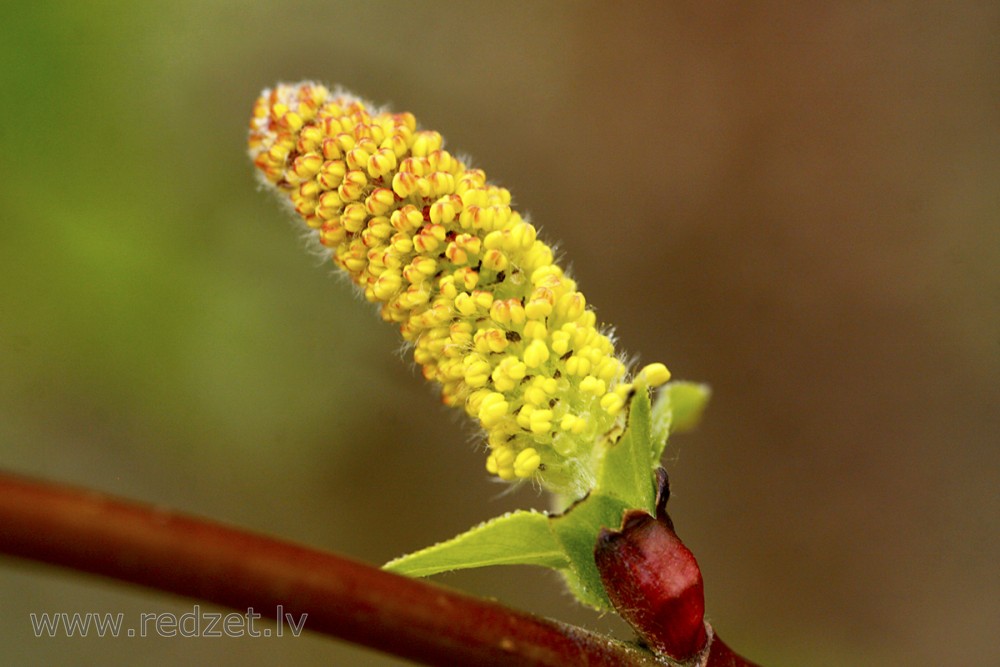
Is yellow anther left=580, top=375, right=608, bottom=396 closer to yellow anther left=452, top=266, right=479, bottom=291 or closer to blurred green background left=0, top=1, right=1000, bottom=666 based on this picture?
yellow anther left=452, top=266, right=479, bottom=291

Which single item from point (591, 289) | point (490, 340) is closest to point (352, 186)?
point (490, 340)

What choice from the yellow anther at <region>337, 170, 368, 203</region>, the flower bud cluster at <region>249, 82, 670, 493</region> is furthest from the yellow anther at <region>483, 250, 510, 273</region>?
the yellow anther at <region>337, 170, 368, 203</region>

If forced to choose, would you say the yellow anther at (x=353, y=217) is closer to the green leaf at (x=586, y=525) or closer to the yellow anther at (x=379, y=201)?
the yellow anther at (x=379, y=201)

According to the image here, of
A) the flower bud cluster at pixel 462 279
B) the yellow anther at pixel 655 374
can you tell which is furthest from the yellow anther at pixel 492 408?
the yellow anther at pixel 655 374

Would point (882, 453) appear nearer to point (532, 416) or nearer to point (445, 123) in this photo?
point (445, 123)

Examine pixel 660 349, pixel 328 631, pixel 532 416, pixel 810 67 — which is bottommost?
pixel 328 631

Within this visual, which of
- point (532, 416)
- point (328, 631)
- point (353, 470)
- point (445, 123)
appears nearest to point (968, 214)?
point (445, 123)
